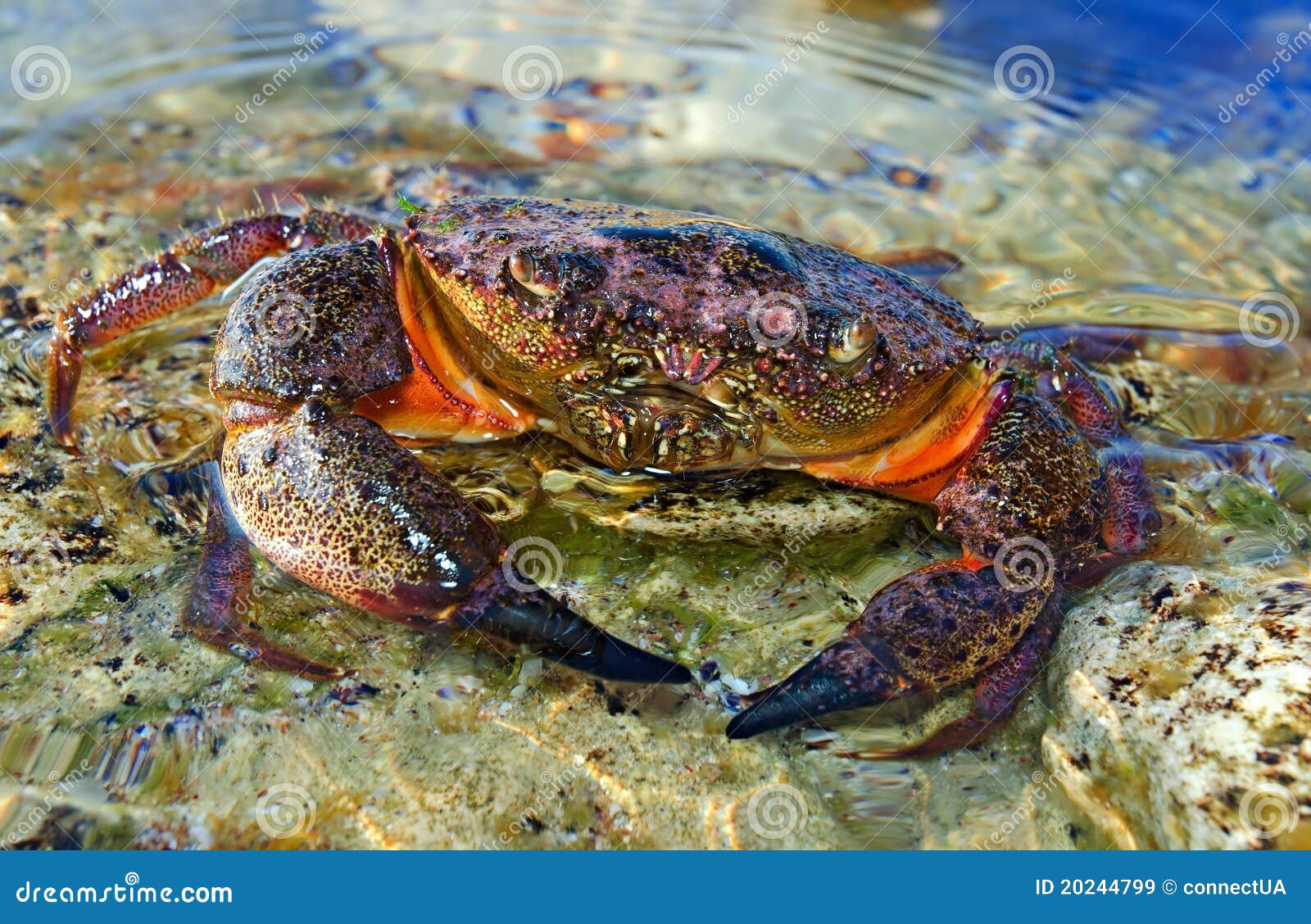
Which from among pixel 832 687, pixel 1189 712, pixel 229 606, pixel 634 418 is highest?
pixel 634 418

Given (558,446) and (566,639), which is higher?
(566,639)

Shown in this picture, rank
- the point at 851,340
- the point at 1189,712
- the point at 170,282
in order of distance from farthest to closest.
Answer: the point at 170,282, the point at 851,340, the point at 1189,712

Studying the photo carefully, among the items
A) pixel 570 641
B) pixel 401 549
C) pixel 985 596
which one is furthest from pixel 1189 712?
pixel 401 549

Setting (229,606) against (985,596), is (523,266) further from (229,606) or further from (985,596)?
(985,596)

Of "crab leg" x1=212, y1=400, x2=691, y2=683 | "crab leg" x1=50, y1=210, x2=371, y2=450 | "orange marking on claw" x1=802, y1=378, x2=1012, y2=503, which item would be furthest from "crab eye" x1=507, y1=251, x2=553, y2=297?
"crab leg" x1=50, y1=210, x2=371, y2=450

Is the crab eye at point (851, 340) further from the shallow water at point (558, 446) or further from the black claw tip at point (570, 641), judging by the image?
the black claw tip at point (570, 641)

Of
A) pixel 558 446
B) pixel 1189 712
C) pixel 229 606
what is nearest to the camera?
pixel 1189 712

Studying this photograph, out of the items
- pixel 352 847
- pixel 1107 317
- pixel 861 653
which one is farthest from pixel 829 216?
pixel 352 847
